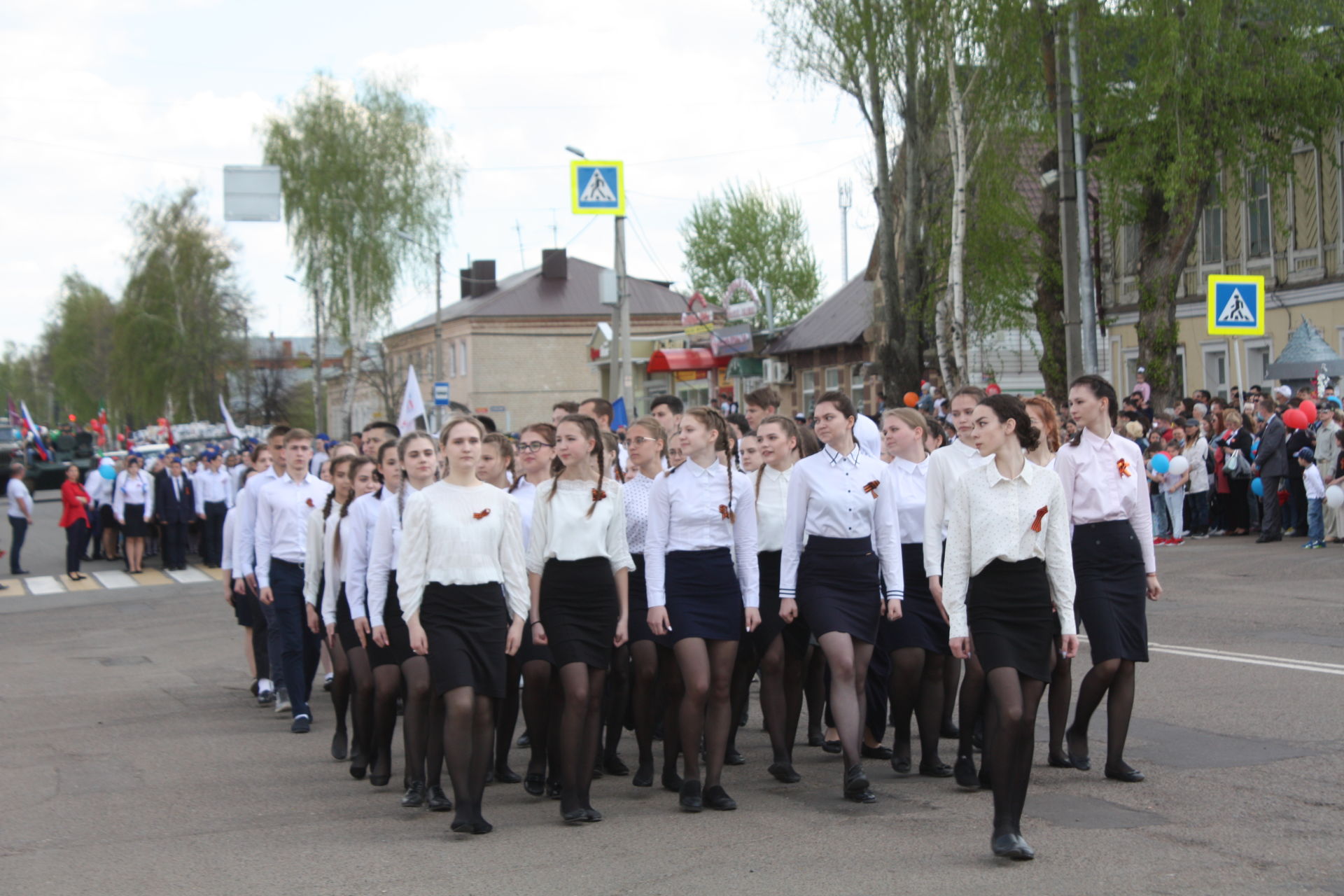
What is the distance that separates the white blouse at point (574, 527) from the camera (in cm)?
715

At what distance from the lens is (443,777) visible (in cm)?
830

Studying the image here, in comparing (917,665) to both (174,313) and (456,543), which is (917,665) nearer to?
(456,543)

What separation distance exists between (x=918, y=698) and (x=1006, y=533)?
6.44 feet

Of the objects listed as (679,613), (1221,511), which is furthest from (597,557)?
(1221,511)

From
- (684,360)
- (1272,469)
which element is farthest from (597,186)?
(684,360)

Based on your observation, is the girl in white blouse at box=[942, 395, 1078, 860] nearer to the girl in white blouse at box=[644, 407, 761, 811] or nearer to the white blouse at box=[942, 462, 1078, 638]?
the white blouse at box=[942, 462, 1078, 638]

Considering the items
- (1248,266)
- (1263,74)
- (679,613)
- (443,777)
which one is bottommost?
(443,777)

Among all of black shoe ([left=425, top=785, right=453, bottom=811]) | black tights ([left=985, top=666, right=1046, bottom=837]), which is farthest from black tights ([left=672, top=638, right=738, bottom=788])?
black tights ([left=985, top=666, right=1046, bottom=837])

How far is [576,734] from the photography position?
694 centimetres

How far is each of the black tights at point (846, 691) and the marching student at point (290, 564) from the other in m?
4.36

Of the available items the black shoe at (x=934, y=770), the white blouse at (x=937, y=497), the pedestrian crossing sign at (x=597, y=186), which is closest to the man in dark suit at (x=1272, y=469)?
the pedestrian crossing sign at (x=597, y=186)

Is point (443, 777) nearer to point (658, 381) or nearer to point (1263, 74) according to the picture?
point (1263, 74)

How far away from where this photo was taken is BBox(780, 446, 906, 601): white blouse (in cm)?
739

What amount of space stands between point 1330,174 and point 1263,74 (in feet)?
22.3
